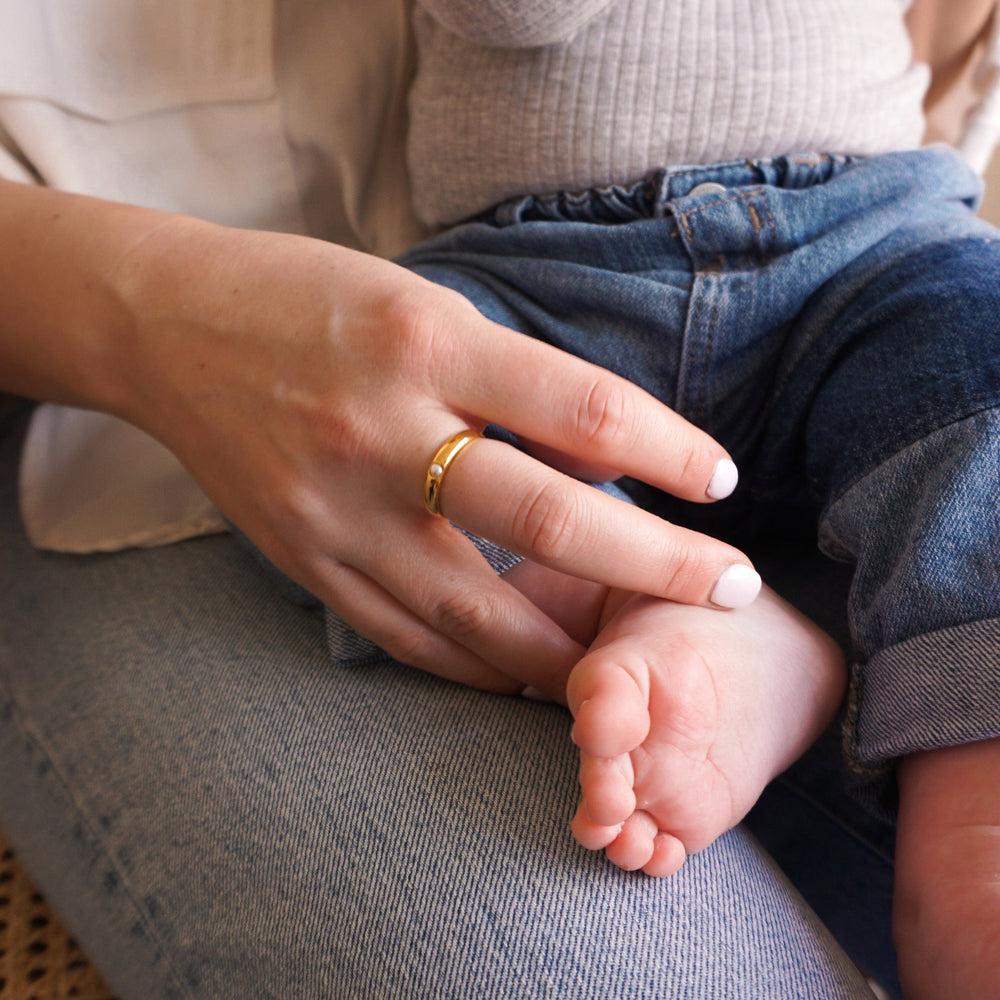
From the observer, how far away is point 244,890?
0.46 meters

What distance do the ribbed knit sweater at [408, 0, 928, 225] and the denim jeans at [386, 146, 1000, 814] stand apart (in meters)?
0.02

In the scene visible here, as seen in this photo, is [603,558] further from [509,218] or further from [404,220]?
[404,220]

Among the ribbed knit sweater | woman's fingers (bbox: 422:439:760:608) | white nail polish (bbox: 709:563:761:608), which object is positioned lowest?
white nail polish (bbox: 709:563:761:608)

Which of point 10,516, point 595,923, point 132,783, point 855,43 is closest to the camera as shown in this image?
point 595,923

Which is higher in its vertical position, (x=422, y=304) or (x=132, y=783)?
(x=422, y=304)

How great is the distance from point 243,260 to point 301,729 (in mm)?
308

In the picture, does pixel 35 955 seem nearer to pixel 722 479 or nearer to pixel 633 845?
pixel 633 845

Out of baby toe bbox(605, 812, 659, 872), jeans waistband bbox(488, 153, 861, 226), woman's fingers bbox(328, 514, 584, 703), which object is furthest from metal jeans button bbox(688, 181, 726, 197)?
baby toe bbox(605, 812, 659, 872)

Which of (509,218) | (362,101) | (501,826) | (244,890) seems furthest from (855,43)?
(244,890)

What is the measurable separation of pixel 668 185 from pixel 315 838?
51 cm

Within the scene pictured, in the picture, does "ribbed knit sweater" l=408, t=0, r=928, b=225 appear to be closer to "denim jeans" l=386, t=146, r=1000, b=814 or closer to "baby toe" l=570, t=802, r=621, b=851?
"denim jeans" l=386, t=146, r=1000, b=814

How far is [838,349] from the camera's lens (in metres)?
0.54

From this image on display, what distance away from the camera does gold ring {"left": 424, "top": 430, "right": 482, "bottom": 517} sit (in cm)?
45

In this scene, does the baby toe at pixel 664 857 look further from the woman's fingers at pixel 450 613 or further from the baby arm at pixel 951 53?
the baby arm at pixel 951 53
